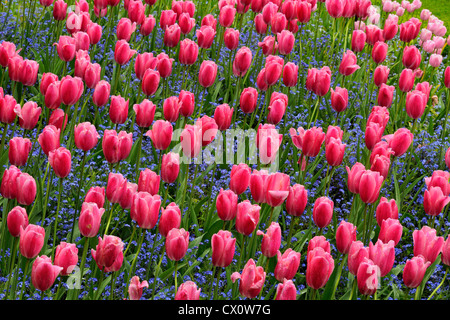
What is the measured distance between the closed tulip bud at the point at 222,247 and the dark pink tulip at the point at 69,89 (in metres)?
1.42

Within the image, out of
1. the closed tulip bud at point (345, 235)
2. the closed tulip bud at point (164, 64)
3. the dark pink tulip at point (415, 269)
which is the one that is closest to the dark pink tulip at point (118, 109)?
the closed tulip bud at point (164, 64)

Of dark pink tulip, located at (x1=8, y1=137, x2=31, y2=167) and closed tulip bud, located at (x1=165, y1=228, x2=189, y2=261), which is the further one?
dark pink tulip, located at (x1=8, y1=137, x2=31, y2=167)

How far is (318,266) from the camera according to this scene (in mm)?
2400

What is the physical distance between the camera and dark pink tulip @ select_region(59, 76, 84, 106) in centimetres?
346

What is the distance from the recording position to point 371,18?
259 inches

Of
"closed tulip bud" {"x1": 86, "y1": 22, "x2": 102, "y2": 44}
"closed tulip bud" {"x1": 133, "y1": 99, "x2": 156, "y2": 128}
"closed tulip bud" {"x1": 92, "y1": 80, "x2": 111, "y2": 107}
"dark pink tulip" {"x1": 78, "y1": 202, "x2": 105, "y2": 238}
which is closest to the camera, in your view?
"dark pink tulip" {"x1": 78, "y1": 202, "x2": 105, "y2": 238}

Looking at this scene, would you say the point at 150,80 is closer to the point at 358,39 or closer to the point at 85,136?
the point at 85,136

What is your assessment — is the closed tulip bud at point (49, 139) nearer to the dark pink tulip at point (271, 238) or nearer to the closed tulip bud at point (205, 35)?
the dark pink tulip at point (271, 238)

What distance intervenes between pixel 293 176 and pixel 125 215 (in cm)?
128

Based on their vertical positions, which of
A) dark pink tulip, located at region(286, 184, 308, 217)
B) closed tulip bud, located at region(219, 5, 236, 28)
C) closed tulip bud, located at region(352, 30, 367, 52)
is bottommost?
dark pink tulip, located at region(286, 184, 308, 217)

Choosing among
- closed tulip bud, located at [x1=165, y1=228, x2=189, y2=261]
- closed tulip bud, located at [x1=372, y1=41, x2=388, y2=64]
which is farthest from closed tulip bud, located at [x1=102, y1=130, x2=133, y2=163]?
closed tulip bud, located at [x1=372, y1=41, x2=388, y2=64]

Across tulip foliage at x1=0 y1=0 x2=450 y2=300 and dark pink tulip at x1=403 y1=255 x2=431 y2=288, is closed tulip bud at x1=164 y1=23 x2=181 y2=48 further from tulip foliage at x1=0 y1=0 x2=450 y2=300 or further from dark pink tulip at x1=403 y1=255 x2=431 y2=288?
dark pink tulip at x1=403 y1=255 x2=431 y2=288

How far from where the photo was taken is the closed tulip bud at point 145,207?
2668 mm
